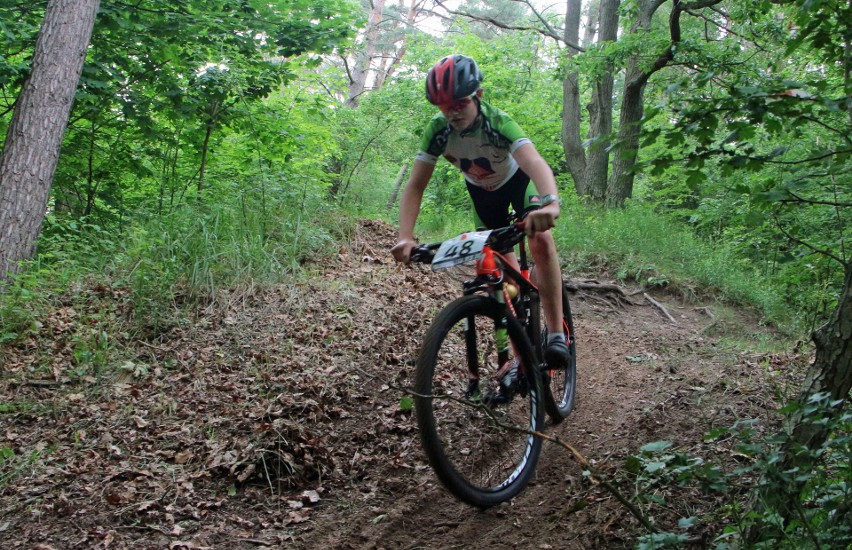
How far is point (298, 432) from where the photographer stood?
3.93m

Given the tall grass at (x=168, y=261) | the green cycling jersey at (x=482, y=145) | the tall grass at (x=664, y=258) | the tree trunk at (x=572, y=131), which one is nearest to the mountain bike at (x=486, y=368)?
the green cycling jersey at (x=482, y=145)

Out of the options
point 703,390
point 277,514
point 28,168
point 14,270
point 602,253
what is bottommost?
point 277,514

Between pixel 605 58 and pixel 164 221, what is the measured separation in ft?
26.6

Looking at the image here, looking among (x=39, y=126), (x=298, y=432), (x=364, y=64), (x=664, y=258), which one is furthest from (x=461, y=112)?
(x=364, y=64)

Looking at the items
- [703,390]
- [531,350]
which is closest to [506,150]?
[531,350]

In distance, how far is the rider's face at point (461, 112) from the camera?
3.37 m

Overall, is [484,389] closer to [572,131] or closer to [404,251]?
[404,251]

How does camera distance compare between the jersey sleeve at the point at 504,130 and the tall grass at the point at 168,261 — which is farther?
the tall grass at the point at 168,261

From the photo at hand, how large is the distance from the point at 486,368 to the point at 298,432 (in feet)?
4.41

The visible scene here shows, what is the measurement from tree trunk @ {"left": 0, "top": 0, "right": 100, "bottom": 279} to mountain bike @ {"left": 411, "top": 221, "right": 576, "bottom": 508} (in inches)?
177

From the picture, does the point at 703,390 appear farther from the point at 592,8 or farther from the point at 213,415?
the point at 592,8

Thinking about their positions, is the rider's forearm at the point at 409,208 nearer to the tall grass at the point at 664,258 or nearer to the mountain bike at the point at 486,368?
the mountain bike at the point at 486,368

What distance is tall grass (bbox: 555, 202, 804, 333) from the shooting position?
8.18 metres

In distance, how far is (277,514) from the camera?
344 centimetres
